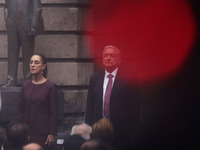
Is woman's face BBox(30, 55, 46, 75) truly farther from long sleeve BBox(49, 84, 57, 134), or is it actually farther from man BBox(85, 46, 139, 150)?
man BBox(85, 46, 139, 150)

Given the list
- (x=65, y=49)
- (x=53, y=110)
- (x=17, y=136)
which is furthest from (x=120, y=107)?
(x=65, y=49)

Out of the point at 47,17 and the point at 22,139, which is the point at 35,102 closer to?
the point at 22,139

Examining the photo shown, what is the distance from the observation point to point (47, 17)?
9.72 m

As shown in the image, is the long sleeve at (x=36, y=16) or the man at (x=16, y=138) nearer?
the man at (x=16, y=138)

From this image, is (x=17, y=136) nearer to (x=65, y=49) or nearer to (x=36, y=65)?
(x=36, y=65)

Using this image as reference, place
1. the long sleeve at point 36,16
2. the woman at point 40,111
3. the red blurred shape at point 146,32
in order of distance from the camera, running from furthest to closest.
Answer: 1. the red blurred shape at point 146,32
2. the long sleeve at point 36,16
3. the woman at point 40,111

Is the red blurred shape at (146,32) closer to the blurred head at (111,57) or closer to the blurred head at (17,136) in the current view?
the blurred head at (111,57)

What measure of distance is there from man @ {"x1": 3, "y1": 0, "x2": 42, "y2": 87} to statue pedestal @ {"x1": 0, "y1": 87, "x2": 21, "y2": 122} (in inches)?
7.2

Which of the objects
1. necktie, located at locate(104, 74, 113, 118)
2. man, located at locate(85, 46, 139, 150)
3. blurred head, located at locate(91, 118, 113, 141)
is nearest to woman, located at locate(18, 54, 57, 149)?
man, located at locate(85, 46, 139, 150)

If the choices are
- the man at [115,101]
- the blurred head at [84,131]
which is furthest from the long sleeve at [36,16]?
the blurred head at [84,131]

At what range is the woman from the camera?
7.21 m

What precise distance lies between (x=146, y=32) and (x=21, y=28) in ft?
8.71

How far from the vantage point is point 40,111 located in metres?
7.22

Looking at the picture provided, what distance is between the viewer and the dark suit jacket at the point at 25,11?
346 inches
